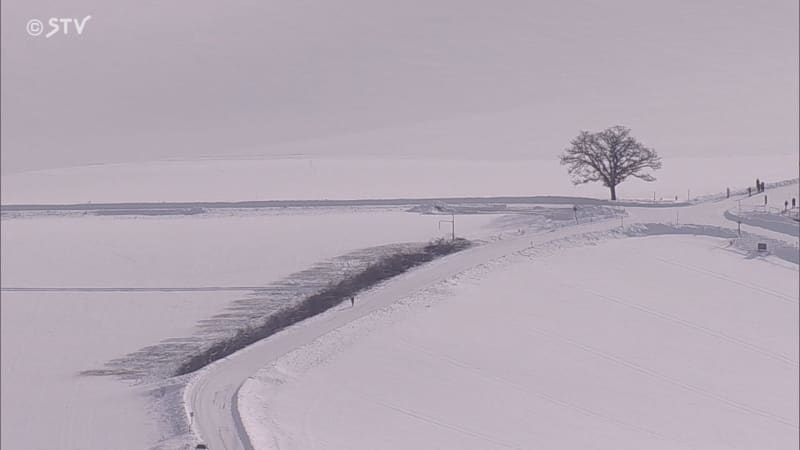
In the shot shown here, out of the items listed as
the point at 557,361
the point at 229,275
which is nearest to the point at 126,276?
the point at 229,275

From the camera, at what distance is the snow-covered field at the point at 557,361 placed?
22781mm

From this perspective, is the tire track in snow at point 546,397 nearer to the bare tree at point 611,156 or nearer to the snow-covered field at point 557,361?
the snow-covered field at point 557,361

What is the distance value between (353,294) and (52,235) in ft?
43.3

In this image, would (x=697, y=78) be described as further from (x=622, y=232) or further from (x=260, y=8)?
(x=622, y=232)

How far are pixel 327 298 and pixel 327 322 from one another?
2.47 m

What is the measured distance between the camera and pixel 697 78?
72.8 m

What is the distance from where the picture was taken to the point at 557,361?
27156 mm

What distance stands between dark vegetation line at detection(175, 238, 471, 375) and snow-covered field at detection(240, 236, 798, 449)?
6.10 feet

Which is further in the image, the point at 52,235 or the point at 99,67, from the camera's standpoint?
the point at 99,67

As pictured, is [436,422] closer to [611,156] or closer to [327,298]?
[327,298]

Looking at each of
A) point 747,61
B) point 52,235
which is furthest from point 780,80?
point 52,235

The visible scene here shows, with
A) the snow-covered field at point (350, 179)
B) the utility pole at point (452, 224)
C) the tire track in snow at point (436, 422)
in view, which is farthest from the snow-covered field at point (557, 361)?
the snow-covered field at point (350, 179)

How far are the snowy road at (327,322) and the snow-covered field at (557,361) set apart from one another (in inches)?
16.2

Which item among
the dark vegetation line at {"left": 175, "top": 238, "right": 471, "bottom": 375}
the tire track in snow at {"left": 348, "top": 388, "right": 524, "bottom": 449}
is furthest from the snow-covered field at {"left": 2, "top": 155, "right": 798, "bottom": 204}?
the tire track in snow at {"left": 348, "top": 388, "right": 524, "bottom": 449}
